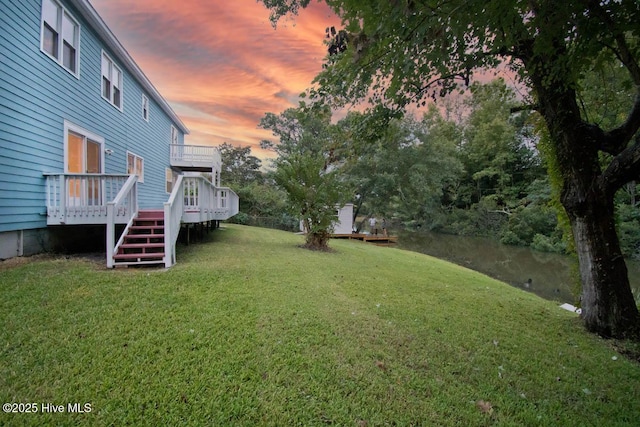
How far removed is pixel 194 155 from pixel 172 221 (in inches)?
386

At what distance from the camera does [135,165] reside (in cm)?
1026

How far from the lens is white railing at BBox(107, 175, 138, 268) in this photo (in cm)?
517

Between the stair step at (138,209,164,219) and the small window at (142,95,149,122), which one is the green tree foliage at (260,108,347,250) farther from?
the small window at (142,95,149,122)

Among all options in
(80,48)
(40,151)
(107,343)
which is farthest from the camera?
(80,48)

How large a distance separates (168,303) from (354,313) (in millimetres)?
2483

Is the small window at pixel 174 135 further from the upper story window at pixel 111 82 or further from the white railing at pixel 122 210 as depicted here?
the white railing at pixel 122 210

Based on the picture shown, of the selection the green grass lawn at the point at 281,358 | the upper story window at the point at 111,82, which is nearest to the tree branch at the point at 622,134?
the green grass lawn at the point at 281,358

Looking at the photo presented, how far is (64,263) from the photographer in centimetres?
517

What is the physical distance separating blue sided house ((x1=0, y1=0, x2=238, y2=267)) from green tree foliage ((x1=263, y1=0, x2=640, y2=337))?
462 cm

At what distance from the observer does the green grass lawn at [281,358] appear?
82.0 inches

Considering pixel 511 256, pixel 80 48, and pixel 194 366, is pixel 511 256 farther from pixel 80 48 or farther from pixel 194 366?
pixel 80 48

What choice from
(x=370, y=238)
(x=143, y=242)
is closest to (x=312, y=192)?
(x=143, y=242)

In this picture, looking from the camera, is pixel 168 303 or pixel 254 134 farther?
pixel 254 134

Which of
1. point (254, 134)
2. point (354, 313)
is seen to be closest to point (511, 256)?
point (354, 313)
